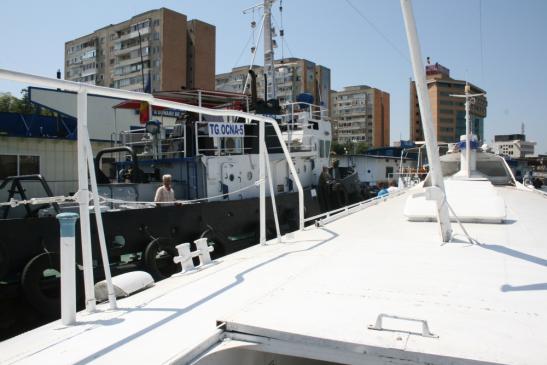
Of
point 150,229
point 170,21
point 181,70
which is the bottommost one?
point 150,229

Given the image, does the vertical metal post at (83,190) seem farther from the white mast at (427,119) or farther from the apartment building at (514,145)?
the apartment building at (514,145)

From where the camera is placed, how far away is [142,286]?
11.1 ft

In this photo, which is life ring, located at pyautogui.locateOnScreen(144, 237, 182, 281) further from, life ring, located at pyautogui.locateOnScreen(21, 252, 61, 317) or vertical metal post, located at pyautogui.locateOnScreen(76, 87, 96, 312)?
vertical metal post, located at pyautogui.locateOnScreen(76, 87, 96, 312)

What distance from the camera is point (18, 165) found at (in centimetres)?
1551

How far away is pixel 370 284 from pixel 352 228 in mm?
2975

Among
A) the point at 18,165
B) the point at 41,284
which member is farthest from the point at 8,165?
the point at 41,284

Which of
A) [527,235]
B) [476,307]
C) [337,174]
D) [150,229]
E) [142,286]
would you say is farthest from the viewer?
[337,174]

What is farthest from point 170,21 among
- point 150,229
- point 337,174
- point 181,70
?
point 150,229

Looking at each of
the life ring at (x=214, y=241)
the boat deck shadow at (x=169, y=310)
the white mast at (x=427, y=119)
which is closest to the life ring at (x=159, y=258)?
the life ring at (x=214, y=241)

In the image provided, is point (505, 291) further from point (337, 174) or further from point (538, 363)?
point (337, 174)

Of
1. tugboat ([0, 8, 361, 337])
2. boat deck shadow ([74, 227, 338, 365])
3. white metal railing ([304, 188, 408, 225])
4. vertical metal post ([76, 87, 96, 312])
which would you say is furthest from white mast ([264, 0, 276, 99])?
vertical metal post ([76, 87, 96, 312])

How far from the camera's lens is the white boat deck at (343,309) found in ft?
6.62

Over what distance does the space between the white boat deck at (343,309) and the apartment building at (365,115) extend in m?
99.1

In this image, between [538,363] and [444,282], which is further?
[444,282]
